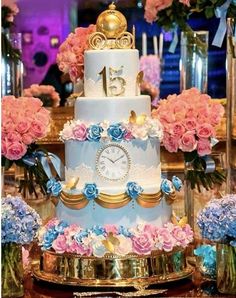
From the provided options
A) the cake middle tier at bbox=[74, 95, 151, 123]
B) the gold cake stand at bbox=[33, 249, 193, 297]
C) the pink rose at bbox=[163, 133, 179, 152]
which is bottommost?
the gold cake stand at bbox=[33, 249, 193, 297]

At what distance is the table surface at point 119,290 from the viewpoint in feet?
8.64

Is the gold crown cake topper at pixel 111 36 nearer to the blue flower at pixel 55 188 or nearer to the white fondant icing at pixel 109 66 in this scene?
A: the white fondant icing at pixel 109 66

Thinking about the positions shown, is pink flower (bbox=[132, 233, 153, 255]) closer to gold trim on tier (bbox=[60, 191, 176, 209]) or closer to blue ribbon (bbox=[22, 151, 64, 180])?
gold trim on tier (bbox=[60, 191, 176, 209])

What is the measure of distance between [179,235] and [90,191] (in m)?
0.27

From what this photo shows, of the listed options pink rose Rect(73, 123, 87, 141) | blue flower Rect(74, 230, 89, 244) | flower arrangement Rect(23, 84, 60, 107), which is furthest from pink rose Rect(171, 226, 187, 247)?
flower arrangement Rect(23, 84, 60, 107)

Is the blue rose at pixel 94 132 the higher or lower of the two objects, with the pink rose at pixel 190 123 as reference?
lower

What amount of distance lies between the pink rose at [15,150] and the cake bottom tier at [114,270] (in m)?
0.32

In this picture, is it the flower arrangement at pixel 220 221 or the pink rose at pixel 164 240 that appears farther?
the pink rose at pixel 164 240

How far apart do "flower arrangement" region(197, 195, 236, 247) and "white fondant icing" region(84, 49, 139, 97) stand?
367 millimetres

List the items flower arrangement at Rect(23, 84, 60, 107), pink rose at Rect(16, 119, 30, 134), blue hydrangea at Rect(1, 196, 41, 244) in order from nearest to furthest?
1. blue hydrangea at Rect(1, 196, 41, 244)
2. pink rose at Rect(16, 119, 30, 134)
3. flower arrangement at Rect(23, 84, 60, 107)

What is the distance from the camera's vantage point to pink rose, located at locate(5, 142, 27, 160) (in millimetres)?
2887

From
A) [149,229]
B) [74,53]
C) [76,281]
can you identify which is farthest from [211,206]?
[74,53]

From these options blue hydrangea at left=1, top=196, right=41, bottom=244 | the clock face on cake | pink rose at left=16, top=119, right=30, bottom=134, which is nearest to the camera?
blue hydrangea at left=1, top=196, right=41, bottom=244

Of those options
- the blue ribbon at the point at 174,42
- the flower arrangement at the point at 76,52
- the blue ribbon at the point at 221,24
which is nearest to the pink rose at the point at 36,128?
the flower arrangement at the point at 76,52
